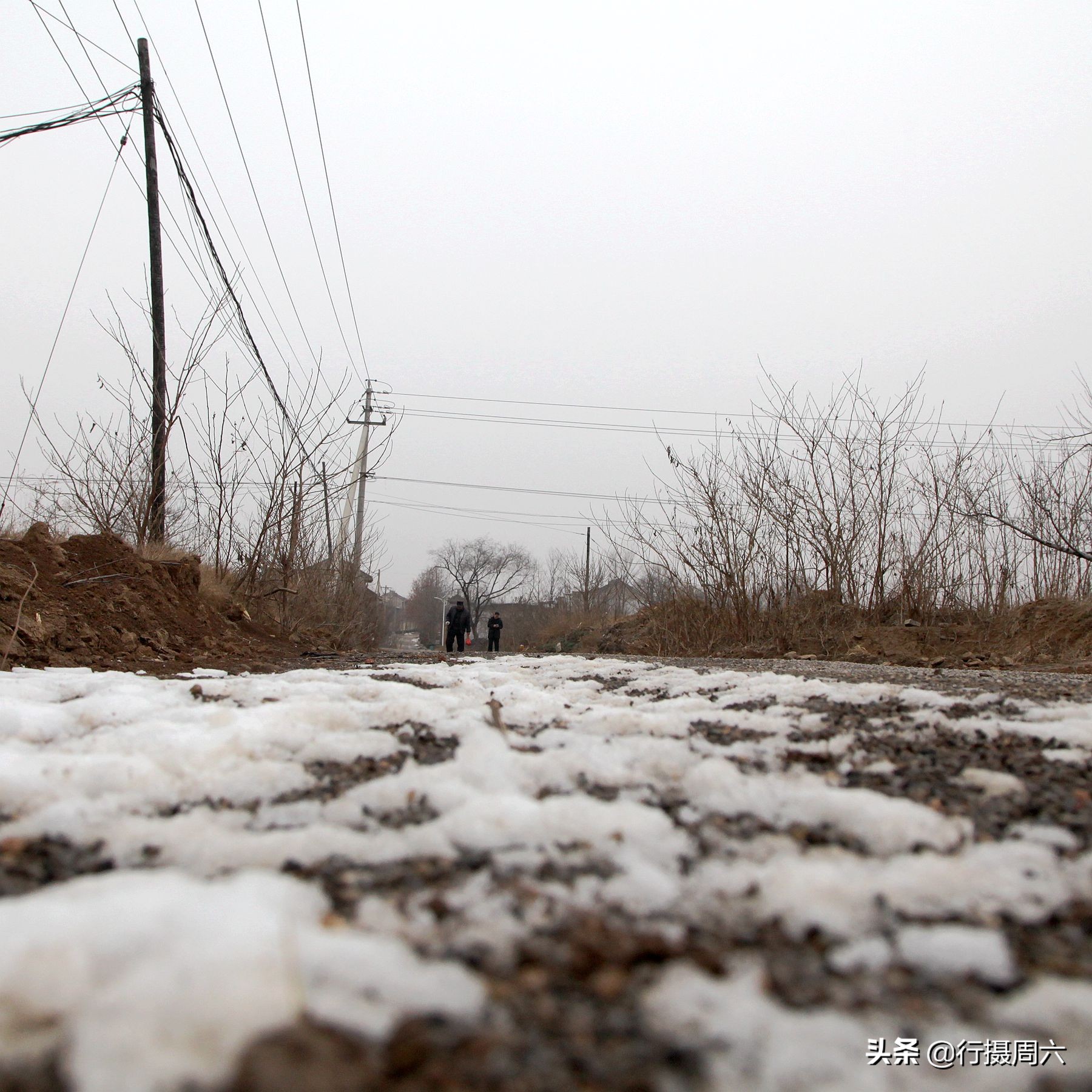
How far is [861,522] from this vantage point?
7.37 metres

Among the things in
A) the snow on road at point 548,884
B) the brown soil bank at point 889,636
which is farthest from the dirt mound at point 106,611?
the brown soil bank at point 889,636

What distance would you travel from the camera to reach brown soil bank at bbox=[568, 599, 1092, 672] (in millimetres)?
6371

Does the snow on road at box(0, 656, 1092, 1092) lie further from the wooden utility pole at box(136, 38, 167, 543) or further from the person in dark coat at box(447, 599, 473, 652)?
the person in dark coat at box(447, 599, 473, 652)

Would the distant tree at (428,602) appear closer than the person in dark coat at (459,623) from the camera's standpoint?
No

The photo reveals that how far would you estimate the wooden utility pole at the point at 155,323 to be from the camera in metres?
7.32

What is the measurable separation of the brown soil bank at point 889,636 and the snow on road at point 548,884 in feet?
16.0

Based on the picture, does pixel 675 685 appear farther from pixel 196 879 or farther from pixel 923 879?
pixel 196 879

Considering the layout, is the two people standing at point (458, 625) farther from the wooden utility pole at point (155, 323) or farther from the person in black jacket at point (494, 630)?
the wooden utility pole at point (155, 323)

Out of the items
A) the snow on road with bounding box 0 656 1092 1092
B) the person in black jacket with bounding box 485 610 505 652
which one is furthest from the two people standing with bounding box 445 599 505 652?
the snow on road with bounding box 0 656 1092 1092

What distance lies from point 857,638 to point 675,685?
4.77 meters

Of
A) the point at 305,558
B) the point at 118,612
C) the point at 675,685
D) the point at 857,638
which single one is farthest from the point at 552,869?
the point at 305,558

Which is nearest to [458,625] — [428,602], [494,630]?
[494,630]

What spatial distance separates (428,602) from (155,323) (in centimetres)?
5228

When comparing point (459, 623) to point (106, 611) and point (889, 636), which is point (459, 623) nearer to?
point (889, 636)
